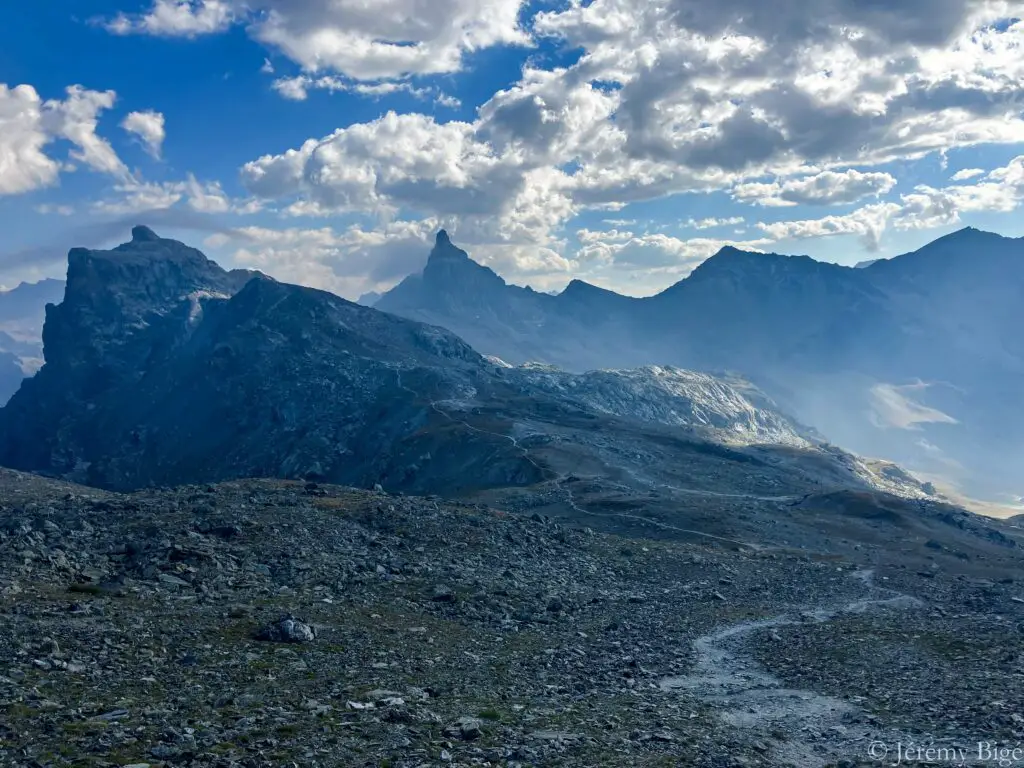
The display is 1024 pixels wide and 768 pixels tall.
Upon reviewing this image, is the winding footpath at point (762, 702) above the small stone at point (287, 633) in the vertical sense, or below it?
below

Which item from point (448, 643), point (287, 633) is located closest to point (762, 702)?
point (448, 643)

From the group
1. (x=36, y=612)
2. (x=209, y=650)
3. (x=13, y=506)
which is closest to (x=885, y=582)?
(x=209, y=650)

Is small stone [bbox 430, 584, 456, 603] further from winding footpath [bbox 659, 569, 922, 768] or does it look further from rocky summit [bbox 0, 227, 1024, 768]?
winding footpath [bbox 659, 569, 922, 768]

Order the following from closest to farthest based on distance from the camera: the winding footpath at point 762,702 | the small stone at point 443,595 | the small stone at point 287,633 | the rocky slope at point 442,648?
1. the rocky slope at point 442,648
2. the winding footpath at point 762,702
3. the small stone at point 287,633
4. the small stone at point 443,595

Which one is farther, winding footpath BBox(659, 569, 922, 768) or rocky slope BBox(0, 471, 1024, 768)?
winding footpath BBox(659, 569, 922, 768)

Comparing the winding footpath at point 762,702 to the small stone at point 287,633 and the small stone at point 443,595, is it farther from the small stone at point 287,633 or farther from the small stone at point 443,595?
the small stone at point 287,633

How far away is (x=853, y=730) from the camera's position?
92.0ft

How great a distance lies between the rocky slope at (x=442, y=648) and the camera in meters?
23.9

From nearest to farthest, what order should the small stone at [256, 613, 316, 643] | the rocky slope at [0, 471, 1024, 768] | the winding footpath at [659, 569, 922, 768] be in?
the rocky slope at [0, 471, 1024, 768] → the winding footpath at [659, 569, 922, 768] → the small stone at [256, 613, 316, 643]

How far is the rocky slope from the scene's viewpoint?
78.4ft

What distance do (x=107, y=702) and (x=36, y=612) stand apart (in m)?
12.7

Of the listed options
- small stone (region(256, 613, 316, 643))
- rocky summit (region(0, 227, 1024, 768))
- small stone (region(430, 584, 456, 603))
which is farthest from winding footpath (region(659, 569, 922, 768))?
small stone (region(256, 613, 316, 643))

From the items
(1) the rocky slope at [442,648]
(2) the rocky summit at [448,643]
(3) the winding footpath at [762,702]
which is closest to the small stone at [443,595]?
(2) the rocky summit at [448,643]

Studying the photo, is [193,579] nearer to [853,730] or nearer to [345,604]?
[345,604]
